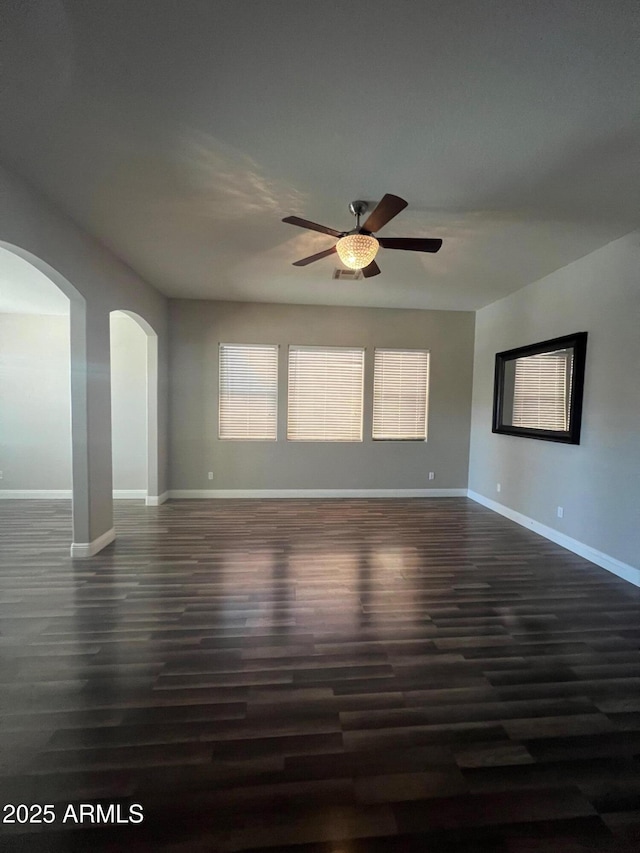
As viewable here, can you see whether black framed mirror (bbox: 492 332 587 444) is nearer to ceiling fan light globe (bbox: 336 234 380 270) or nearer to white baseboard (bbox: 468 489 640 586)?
white baseboard (bbox: 468 489 640 586)

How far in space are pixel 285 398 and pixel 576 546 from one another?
4152 millimetres

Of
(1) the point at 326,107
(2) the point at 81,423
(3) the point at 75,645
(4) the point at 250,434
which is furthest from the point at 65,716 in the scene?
(4) the point at 250,434

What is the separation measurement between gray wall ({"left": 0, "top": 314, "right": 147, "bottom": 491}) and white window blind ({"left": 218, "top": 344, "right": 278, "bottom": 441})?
126 centimetres

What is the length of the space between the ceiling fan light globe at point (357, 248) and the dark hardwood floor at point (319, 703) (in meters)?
2.54

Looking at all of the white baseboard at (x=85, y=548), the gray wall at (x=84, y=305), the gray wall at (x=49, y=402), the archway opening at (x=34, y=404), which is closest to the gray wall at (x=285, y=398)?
the gray wall at (x=49, y=402)

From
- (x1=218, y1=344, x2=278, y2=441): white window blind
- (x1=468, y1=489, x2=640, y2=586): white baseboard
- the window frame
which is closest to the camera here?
(x1=468, y1=489, x2=640, y2=586): white baseboard

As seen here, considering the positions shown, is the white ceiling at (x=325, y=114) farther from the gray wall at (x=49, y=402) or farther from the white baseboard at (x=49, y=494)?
the white baseboard at (x=49, y=494)

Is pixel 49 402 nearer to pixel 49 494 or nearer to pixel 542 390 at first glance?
pixel 49 494

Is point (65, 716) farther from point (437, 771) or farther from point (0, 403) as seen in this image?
point (0, 403)

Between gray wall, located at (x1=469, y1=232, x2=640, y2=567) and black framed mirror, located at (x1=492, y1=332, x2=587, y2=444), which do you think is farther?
black framed mirror, located at (x1=492, y1=332, x2=587, y2=444)

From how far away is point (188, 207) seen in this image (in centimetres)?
270

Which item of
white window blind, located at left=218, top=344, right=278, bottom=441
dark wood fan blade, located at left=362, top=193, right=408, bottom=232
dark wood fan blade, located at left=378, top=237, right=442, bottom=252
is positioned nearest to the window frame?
white window blind, located at left=218, top=344, right=278, bottom=441

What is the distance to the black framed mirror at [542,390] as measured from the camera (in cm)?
362

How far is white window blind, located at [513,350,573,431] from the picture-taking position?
3791 millimetres
